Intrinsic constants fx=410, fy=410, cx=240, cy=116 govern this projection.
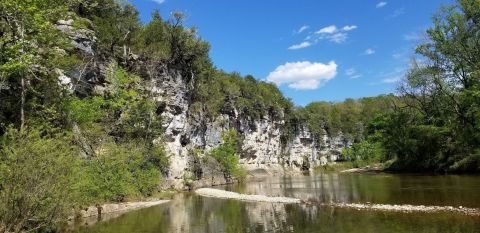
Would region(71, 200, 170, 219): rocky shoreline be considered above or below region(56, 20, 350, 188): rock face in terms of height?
below

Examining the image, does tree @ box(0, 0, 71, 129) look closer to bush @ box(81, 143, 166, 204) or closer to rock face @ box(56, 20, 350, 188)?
rock face @ box(56, 20, 350, 188)

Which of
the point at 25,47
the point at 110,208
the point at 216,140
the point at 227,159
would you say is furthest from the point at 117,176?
the point at 216,140

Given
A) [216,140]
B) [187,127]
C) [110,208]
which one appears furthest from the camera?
[216,140]

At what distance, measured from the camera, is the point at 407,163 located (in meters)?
70.8

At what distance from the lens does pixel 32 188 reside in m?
17.4

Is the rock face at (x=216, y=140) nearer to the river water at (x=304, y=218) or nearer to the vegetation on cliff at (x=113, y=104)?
the vegetation on cliff at (x=113, y=104)

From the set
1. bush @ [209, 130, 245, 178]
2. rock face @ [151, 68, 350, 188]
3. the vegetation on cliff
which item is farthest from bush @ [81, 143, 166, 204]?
bush @ [209, 130, 245, 178]

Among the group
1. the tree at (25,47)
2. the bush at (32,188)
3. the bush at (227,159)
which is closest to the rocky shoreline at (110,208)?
the tree at (25,47)

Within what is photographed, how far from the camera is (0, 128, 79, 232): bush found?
1689 cm

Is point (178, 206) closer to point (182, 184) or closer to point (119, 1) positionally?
point (182, 184)

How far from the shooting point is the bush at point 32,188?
16.9 metres

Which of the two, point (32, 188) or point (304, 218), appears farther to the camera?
point (304, 218)

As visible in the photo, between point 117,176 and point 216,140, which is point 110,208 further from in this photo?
point 216,140

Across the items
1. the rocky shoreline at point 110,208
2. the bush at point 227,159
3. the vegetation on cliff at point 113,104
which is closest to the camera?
the vegetation on cliff at point 113,104
